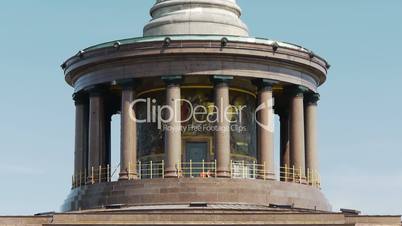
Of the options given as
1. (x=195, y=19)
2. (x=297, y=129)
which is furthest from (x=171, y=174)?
(x=195, y=19)

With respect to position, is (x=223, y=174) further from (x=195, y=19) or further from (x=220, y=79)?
(x=195, y=19)

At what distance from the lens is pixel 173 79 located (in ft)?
228

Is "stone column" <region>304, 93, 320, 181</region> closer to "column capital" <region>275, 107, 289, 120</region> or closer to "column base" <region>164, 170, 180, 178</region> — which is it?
"column capital" <region>275, 107, 289, 120</region>

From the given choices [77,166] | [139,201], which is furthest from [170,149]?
[77,166]

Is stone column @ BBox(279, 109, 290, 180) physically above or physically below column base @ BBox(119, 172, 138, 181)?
above

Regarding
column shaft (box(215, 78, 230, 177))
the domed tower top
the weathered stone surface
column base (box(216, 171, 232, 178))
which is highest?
the domed tower top

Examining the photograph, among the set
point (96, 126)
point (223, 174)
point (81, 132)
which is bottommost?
point (223, 174)

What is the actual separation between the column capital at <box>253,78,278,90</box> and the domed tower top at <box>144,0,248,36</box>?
12.5 feet

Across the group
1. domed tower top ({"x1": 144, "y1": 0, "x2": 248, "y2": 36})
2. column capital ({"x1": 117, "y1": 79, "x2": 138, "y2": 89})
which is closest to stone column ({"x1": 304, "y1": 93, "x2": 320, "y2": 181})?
domed tower top ({"x1": 144, "y1": 0, "x2": 248, "y2": 36})

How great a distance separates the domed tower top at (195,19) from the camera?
7256cm

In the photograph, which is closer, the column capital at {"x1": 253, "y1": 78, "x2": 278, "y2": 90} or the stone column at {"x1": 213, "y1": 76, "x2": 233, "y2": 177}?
the stone column at {"x1": 213, "y1": 76, "x2": 233, "y2": 177}

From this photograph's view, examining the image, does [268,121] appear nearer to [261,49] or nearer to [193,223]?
[261,49]

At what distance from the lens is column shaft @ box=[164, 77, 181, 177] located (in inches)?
2694

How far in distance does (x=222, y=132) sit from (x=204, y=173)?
8.41 ft
